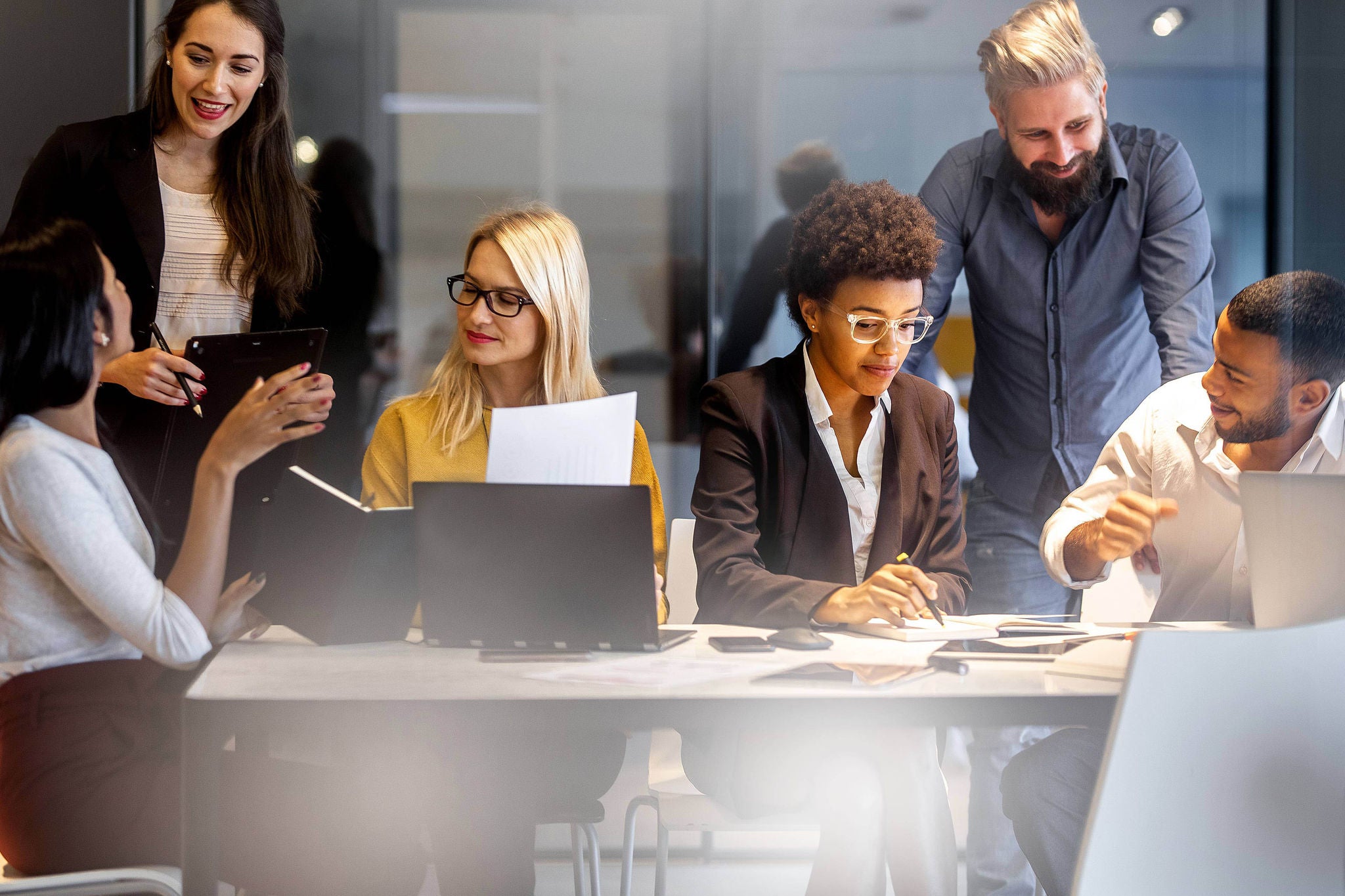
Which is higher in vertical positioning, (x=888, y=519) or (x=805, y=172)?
(x=805, y=172)

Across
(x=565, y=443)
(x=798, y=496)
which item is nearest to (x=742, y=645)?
(x=565, y=443)

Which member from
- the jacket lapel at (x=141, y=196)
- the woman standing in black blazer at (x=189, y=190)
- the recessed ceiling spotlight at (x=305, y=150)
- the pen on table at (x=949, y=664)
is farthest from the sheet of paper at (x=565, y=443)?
the recessed ceiling spotlight at (x=305, y=150)

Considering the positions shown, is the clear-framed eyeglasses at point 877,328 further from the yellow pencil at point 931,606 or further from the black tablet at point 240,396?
the black tablet at point 240,396

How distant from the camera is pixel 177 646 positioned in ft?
4.37

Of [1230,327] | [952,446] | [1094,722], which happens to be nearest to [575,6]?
[952,446]

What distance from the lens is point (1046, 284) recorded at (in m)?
2.31

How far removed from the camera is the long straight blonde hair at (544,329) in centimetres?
188

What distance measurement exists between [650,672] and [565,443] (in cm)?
37

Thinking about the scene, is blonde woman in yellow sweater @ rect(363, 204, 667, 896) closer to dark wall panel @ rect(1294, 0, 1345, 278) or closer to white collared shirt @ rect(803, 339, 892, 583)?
white collared shirt @ rect(803, 339, 892, 583)

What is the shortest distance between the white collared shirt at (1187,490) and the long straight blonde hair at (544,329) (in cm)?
83

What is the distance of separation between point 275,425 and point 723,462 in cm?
69

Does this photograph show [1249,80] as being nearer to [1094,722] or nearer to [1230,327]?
[1230,327]

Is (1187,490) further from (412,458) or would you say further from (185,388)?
(185,388)

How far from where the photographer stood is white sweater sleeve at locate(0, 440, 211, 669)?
1274mm
